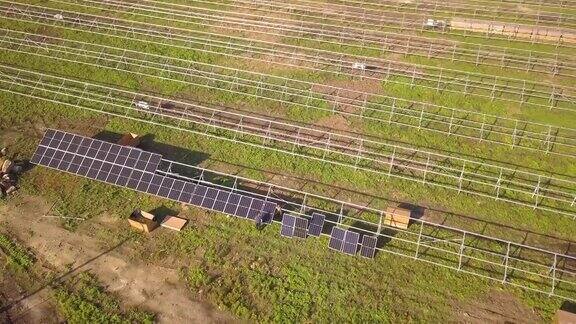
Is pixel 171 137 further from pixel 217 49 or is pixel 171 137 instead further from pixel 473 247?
pixel 473 247

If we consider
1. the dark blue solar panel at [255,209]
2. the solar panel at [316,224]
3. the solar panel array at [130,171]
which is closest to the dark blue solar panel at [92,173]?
the solar panel array at [130,171]

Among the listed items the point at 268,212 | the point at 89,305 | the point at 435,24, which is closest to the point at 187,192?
the point at 268,212

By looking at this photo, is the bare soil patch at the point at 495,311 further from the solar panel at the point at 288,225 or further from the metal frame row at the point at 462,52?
the metal frame row at the point at 462,52

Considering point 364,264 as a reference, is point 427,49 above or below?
above

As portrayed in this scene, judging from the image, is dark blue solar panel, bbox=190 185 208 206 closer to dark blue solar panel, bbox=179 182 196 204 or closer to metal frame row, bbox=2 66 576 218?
dark blue solar panel, bbox=179 182 196 204

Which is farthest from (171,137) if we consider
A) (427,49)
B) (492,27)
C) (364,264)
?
(492,27)

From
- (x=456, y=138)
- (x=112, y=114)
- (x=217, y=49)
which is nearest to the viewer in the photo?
(x=456, y=138)

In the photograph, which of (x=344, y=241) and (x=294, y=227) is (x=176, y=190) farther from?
(x=344, y=241)
